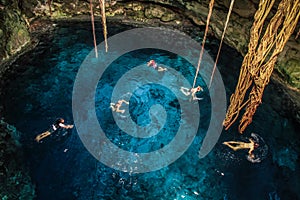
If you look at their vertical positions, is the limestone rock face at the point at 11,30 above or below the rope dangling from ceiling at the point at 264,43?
below

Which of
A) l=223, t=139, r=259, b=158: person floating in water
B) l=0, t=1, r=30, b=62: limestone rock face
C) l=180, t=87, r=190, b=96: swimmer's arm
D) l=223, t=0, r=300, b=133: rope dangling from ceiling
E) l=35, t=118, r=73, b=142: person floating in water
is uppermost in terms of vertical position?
l=223, t=0, r=300, b=133: rope dangling from ceiling

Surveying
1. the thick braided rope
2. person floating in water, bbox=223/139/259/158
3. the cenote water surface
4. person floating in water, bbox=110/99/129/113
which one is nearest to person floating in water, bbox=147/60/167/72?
the cenote water surface

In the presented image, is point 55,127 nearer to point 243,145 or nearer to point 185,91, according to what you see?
point 185,91

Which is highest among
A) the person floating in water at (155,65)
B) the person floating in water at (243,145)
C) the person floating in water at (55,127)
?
the person floating in water at (155,65)

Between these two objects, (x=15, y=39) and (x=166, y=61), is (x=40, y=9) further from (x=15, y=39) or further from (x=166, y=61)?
(x=166, y=61)

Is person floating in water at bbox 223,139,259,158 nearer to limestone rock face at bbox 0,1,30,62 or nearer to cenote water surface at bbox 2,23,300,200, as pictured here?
cenote water surface at bbox 2,23,300,200

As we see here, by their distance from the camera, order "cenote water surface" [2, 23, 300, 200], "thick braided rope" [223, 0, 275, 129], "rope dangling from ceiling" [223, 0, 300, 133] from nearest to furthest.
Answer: "rope dangling from ceiling" [223, 0, 300, 133], "thick braided rope" [223, 0, 275, 129], "cenote water surface" [2, 23, 300, 200]

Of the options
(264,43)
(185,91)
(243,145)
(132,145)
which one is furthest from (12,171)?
(264,43)

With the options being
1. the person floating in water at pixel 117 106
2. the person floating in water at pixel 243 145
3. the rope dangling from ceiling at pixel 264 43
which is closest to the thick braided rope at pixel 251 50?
the rope dangling from ceiling at pixel 264 43

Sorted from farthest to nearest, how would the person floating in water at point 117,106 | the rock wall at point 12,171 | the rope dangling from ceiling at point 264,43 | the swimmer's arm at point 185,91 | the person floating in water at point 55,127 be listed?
1. the swimmer's arm at point 185,91
2. the person floating in water at point 117,106
3. the person floating in water at point 55,127
4. the rock wall at point 12,171
5. the rope dangling from ceiling at point 264,43

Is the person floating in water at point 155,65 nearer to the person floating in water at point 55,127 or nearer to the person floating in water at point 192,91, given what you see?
the person floating in water at point 192,91
